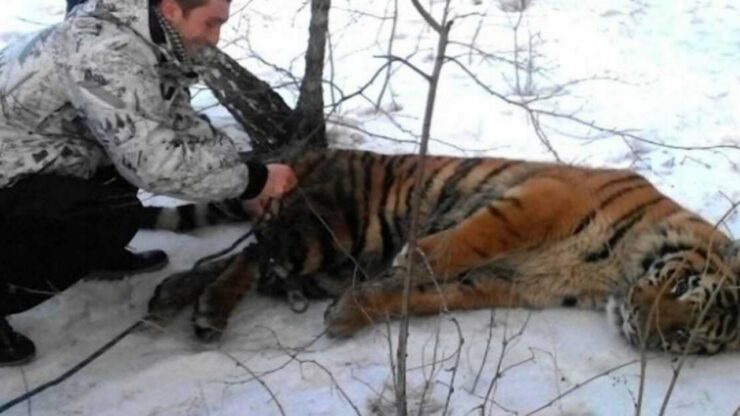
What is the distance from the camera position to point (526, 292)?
13.3 ft

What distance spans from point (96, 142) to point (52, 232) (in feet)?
1.09

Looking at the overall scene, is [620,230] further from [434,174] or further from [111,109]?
[111,109]

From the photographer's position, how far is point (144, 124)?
3.30 m

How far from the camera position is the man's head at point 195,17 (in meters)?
3.27

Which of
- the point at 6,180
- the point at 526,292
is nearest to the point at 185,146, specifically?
the point at 6,180

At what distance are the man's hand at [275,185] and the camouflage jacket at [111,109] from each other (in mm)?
58

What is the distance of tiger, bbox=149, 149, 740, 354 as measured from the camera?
12.5 ft

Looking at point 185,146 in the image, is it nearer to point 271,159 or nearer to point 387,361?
point 271,159

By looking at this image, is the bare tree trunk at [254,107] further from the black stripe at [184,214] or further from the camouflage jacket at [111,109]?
the camouflage jacket at [111,109]

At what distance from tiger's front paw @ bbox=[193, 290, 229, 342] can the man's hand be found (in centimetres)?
37

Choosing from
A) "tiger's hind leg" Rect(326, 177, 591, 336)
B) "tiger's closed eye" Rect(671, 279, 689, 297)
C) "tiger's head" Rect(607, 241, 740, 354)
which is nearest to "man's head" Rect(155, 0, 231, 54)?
"tiger's hind leg" Rect(326, 177, 591, 336)

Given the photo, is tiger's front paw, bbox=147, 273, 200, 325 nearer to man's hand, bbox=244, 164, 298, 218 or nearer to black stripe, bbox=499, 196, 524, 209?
man's hand, bbox=244, 164, 298, 218

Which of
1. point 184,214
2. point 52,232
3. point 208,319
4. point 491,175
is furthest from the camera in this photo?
point 184,214

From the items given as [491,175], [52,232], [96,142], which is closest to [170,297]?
[52,232]
